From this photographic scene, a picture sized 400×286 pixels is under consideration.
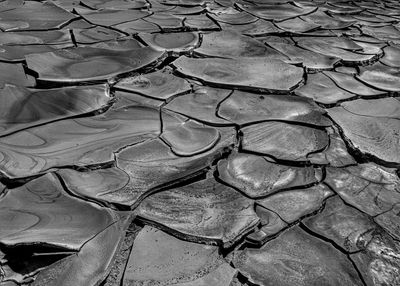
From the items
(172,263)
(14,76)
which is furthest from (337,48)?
(172,263)

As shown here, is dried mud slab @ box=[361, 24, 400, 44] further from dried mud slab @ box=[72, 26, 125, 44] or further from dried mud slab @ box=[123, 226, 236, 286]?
dried mud slab @ box=[123, 226, 236, 286]

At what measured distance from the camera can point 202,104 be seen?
5.99 ft

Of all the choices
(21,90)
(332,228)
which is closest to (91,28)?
(21,90)

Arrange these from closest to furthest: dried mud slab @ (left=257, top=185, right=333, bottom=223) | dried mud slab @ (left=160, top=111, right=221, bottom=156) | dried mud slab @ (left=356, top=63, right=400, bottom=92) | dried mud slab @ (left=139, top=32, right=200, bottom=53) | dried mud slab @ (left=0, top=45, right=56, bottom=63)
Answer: dried mud slab @ (left=257, top=185, right=333, bottom=223), dried mud slab @ (left=160, top=111, right=221, bottom=156), dried mud slab @ (left=0, top=45, right=56, bottom=63), dried mud slab @ (left=356, top=63, right=400, bottom=92), dried mud slab @ (left=139, top=32, right=200, bottom=53)

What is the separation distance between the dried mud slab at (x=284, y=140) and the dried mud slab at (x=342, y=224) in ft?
0.85

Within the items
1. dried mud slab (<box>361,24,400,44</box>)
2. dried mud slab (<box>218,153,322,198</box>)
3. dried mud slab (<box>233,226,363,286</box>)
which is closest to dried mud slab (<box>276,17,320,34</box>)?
dried mud slab (<box>361,24,400,44</box>)

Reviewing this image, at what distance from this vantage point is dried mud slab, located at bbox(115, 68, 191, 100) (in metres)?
1.88

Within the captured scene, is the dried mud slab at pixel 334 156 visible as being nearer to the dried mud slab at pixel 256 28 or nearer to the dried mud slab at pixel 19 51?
the dried mud slab at pixel 256 28

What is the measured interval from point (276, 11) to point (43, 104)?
1.81m

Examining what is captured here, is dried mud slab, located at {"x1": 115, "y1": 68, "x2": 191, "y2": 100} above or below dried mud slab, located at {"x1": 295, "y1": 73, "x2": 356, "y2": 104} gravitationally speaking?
above

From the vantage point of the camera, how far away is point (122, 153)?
1507mm

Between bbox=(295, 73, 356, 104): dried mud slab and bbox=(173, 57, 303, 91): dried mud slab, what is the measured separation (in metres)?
0.05

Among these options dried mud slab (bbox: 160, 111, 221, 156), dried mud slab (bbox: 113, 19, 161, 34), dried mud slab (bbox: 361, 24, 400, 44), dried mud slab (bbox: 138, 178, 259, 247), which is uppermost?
dried mud slab (bbox: 113, 19, 161, 34)

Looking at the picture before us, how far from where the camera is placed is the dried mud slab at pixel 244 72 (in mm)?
2010
